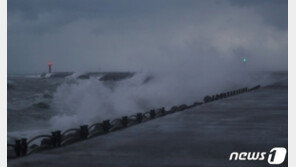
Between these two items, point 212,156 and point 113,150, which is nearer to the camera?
point 212,156

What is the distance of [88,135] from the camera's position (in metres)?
13.2

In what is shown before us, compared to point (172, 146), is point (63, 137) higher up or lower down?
higher up

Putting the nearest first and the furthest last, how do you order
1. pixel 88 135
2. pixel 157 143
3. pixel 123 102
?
pixel 157 143, pixel 88 135, pixel 123 102

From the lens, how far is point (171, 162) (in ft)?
28.9

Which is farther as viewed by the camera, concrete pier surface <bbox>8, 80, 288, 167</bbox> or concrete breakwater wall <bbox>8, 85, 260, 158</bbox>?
concrete breakwater wall <bbox>8, 85, 260, 158</bbox>

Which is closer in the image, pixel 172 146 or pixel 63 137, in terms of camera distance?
pixel 172 146

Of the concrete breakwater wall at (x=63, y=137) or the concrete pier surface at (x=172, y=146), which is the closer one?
the concrete pier surface at (x=172, y=146)

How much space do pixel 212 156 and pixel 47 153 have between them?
14.0ft

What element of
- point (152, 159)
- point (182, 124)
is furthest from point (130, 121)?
point (152, 159)
